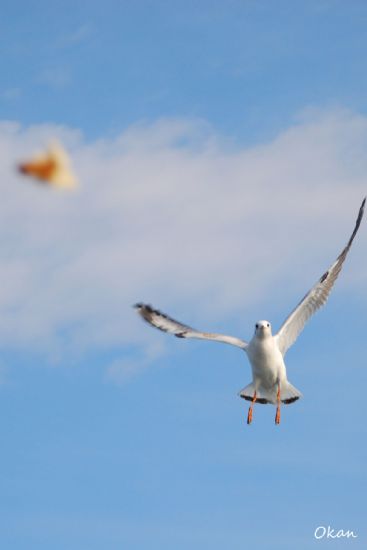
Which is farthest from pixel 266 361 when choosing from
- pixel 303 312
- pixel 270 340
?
pixel 303 312

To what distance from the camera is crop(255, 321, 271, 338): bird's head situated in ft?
68.4

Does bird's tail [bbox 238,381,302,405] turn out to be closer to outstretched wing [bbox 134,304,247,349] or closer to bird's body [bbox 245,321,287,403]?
bird's body [bbox 245,321,287,403]

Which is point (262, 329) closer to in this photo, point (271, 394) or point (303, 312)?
point (303, 312)

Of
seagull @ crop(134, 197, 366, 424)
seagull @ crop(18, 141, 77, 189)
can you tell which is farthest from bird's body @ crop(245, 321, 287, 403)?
seagull @ crop(18, 141, 77, 189)

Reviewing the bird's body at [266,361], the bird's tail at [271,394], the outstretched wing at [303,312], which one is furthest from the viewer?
the outstretched wing at [303,312]

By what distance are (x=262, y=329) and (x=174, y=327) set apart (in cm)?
227

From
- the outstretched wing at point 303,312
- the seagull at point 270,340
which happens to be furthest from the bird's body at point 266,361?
the outstretched wing at point 303,312

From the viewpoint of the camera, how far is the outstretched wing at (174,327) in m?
21.7

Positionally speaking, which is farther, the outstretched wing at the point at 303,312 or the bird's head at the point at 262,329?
the outstretched wing at the point at 303,312

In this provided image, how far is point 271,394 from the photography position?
21.4 meters

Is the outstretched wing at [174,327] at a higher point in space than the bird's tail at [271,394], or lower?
higher

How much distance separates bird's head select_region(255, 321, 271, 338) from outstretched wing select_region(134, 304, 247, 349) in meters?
0.71

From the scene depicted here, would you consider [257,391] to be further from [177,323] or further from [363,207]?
[363,207]

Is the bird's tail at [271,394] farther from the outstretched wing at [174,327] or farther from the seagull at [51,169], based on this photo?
the seagull at [51,169]
